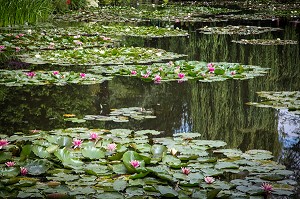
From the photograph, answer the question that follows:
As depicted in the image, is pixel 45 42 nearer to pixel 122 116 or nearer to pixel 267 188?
pixel 122 116

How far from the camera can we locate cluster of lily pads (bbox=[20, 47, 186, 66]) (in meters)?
6.11

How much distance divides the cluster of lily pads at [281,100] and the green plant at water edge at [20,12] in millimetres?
6585

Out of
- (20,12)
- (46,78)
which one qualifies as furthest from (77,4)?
(46,78)

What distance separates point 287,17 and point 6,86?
12122mm

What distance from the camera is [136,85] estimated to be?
4844 mm

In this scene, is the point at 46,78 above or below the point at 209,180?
above

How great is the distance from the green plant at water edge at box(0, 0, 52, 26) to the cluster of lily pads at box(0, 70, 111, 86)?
15.1 feet

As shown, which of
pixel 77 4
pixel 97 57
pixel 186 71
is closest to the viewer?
pixel 186 71

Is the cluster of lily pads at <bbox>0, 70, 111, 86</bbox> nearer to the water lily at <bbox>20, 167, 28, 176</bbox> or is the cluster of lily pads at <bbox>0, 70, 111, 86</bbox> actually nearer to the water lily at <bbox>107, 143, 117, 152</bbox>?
the water lily at <bbox>107, 143, 117, 152</bbox>

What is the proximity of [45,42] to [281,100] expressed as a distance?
4.91 metres

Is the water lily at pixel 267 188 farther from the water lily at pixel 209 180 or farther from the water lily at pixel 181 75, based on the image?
the water lily at pixel 181 75

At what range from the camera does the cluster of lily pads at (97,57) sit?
20.0ft

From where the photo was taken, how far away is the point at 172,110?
3.91 meters

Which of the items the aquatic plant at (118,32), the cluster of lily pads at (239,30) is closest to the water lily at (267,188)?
the aquatic plant at (118,32)
